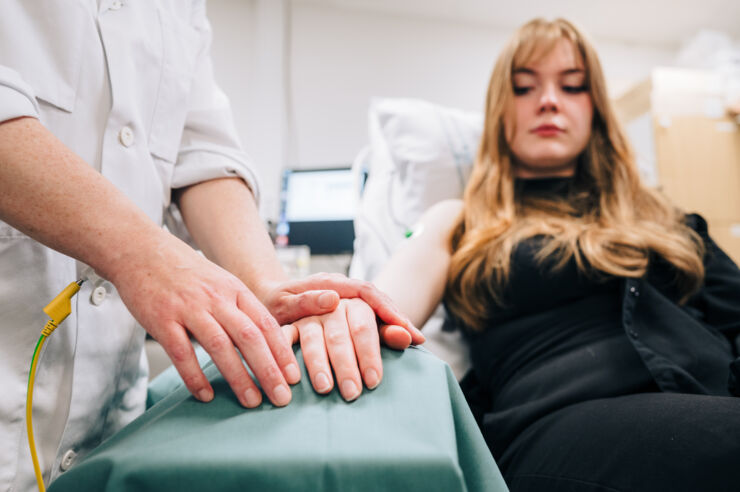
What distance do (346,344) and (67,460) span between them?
0.33m

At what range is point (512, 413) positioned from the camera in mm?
700

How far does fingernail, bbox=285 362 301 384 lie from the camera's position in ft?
1.36

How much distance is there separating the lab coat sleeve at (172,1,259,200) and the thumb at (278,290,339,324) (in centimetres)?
26

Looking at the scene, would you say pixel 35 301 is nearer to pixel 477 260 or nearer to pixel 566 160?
pixel 477 260

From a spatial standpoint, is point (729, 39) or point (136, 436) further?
point (729, 39)

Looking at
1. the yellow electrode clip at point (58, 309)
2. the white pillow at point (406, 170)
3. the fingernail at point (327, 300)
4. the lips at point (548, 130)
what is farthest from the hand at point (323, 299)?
the lips at point (548, 130)

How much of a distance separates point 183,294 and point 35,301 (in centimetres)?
19

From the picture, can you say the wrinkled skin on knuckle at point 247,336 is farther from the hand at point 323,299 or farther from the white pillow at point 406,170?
the white pillow at point 406,170

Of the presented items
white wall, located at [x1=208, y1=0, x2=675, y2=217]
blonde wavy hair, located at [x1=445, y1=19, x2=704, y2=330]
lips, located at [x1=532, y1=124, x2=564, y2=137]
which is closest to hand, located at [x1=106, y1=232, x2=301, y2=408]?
blonde wavy hair, located at [x1=445, y1=19, x2=704, y2=330]

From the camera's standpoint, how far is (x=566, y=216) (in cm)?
102

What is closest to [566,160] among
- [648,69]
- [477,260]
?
[477,260]

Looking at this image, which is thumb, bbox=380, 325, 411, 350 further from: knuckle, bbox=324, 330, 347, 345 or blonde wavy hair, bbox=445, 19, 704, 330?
blonde wavy hair, bbox=445, 19, 704, 330

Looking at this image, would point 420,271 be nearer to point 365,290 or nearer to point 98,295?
point 365,290

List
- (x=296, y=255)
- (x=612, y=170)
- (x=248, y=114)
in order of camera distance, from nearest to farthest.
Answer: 1. (x=612, y=170)
2. (x=296, y=255)
3. (x=248, y=114)
